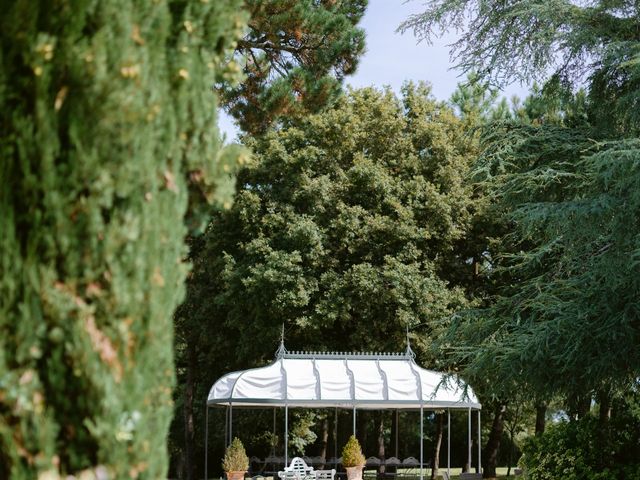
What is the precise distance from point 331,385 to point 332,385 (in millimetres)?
19

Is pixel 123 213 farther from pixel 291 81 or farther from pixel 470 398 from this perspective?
pixel 470 398

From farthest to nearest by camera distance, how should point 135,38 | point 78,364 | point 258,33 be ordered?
point 258,33, point 135,38, point 78,364

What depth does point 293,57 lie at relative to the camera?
9898 millimetres

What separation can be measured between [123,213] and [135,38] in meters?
0.64

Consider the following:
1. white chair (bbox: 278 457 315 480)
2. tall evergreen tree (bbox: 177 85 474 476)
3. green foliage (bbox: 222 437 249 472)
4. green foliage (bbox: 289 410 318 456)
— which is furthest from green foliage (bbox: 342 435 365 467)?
green foliage (bbox: 289 410 318 456)

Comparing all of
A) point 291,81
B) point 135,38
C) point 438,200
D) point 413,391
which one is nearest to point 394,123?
point 438,200

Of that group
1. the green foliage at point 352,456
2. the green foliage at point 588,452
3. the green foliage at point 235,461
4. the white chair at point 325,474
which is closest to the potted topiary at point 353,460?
the green foliage at point 352,456

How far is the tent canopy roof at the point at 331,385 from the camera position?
16266 mm

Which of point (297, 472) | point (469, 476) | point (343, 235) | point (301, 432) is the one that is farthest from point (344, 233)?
point (297, 472)

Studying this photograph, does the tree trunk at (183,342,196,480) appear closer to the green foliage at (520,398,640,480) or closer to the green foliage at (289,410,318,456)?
the green foliage at (289,410,318,456)

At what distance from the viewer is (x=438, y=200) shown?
21.2 metres

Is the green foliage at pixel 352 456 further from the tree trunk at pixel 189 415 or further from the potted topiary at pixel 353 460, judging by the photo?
the tree trunk at pixel 189 415

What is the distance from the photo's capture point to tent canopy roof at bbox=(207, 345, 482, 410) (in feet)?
53.4

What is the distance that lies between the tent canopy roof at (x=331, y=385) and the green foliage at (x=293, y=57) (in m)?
7.46
